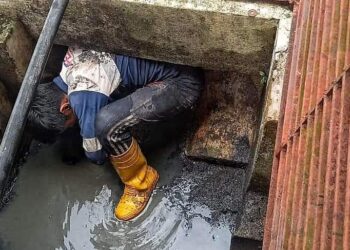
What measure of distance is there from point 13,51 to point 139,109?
1.02m

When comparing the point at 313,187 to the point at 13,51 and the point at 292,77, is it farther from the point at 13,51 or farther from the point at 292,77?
the point at 13,51

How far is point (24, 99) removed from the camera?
2.54 meters

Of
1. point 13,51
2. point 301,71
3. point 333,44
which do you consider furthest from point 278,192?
point 13,51

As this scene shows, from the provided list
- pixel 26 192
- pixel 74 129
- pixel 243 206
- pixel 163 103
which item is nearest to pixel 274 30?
pixel 163 103

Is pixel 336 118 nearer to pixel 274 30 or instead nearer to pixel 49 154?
pixel 274 30

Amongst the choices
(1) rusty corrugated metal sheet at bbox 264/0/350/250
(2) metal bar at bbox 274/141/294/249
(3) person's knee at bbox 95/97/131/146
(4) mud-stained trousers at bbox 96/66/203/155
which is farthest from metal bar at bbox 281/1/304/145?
(3) person's knee at bbox 95/97/131/146

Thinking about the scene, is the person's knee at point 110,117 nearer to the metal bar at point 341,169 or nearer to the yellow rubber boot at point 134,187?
the yellow rubber boot at point 134,187

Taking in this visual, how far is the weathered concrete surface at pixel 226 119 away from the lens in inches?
176

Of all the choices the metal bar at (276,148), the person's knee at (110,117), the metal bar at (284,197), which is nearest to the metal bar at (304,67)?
the metal bar at (284,197)

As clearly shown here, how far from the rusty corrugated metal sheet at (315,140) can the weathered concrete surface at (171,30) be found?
0.52 m

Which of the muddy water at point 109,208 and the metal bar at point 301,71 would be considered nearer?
the metal bar at point 301,71

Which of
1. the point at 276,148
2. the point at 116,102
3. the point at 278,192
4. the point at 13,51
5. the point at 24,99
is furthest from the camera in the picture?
the point at 13,51

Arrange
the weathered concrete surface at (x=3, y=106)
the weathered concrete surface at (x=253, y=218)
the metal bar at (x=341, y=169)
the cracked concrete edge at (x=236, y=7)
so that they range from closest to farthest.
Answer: the metal bar at (x=341, y=169), the cracked concrete edge at (x=236, y=7), the weathered concrete surface at (x=253, y=218), the weathered concrete surface at (x=3, y=106)

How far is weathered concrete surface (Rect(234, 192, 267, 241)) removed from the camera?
390 centimetres
